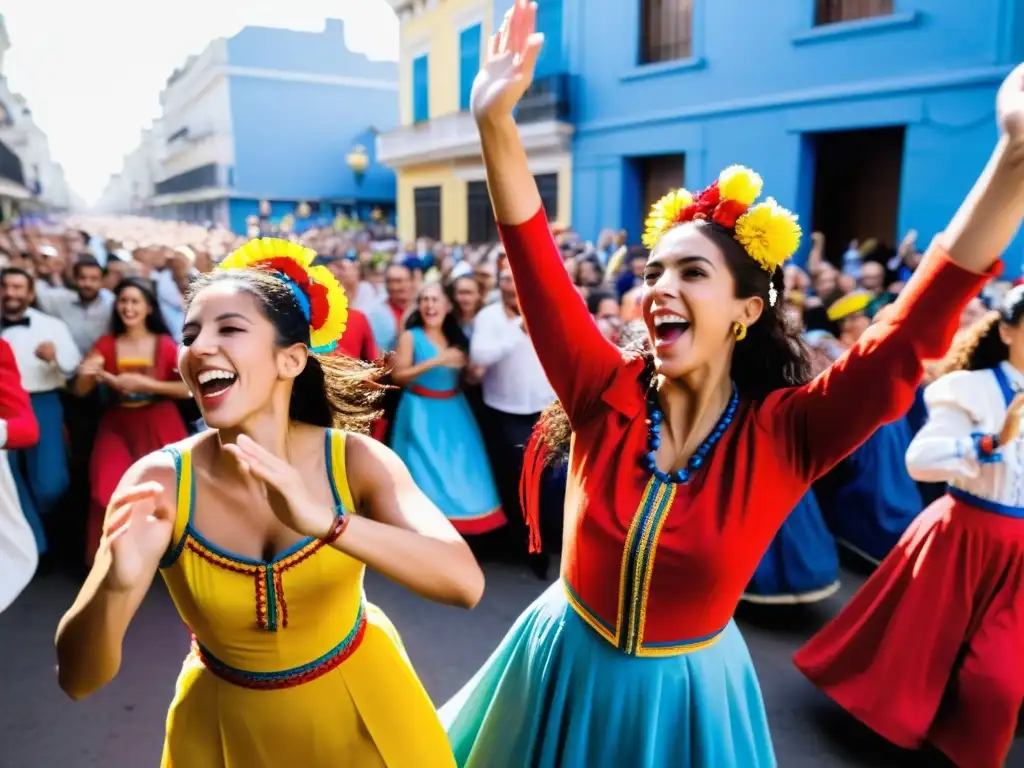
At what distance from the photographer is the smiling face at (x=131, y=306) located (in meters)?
4.12

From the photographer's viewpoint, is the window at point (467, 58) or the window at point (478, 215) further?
the window at point (467, 58)

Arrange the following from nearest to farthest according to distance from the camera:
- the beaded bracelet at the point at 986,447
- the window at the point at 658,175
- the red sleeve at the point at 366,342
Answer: the beaded bracelet at the point at 986,447 → the red sleeve at the point at 366,342 → the window at the point at 658,175

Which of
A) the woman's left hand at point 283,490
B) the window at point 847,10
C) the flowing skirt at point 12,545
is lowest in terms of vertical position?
the flowing skirt at point 12,545

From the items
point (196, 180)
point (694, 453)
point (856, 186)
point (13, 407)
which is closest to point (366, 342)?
point (13, 407)

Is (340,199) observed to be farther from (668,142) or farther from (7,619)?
(7,619)

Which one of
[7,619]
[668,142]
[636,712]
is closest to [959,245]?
[636,712]

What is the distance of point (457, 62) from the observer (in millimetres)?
16922

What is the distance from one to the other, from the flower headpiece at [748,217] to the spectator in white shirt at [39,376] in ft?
12.4

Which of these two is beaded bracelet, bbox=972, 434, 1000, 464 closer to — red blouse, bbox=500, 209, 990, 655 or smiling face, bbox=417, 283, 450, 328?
red blouse, bbox=500, 209, 990, 655

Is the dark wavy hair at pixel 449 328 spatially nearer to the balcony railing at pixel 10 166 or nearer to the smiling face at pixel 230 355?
the smiling face at pixel 230 355

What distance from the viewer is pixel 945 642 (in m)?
2.78

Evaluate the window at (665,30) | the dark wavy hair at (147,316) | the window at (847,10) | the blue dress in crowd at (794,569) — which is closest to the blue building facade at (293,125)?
the window at (665,30)

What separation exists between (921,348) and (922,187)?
7745 mm

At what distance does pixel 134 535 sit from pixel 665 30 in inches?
448
